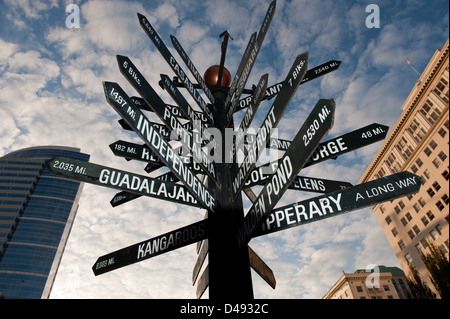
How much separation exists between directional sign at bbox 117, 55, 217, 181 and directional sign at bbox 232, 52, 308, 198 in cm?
59

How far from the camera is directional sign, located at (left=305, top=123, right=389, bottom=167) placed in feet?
9.51

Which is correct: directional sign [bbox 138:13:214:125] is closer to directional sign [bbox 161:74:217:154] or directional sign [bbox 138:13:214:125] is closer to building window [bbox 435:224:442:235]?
directional sign [bbox 161:74:217:154]

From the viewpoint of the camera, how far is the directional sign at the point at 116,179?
2.40m

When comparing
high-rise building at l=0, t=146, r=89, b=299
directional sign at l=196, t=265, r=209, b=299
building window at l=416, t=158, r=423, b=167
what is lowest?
directional sign at l=196, t=265, r=209, b=299

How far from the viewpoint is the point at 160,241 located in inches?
119

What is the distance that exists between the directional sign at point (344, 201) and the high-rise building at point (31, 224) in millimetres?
148184

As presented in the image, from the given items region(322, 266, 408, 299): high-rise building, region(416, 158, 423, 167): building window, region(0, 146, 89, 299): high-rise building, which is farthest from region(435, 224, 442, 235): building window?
region(0, 146, 89, 299): high-rise building

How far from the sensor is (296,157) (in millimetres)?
2061

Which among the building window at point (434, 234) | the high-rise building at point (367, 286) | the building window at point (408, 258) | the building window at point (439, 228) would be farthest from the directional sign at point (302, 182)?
the high-rise building at point (367, 286)

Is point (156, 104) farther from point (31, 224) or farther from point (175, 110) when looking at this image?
point (31, 224)

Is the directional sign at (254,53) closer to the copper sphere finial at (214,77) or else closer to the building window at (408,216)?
the copper sphere finial at (214,77)
